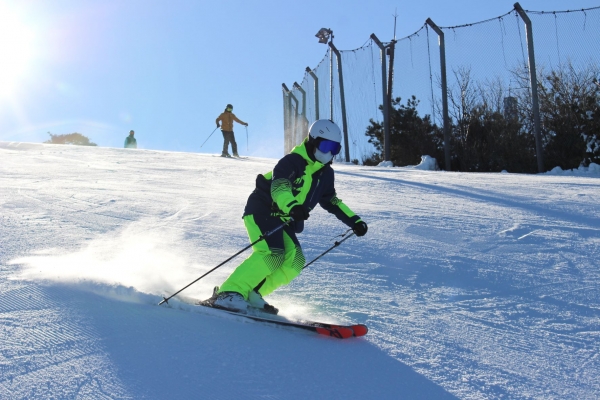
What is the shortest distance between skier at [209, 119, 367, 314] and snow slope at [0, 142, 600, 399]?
0.80 feet

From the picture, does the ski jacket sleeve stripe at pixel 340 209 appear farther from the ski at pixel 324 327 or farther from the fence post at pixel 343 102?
the fence post at pixel 343 102

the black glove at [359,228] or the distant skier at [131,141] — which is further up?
the distant skier at [131,141]

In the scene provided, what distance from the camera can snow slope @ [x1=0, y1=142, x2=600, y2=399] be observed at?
8.97 ft

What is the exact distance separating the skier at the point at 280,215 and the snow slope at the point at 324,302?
0.80ft

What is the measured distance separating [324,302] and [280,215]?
688 millimetres

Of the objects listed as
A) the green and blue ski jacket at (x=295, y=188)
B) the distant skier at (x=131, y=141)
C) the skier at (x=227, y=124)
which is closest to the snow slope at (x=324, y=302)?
the green and blue ski jacket at (x=295, y=188)

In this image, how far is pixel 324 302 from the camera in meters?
4.17

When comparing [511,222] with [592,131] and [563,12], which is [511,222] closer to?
[563,12]

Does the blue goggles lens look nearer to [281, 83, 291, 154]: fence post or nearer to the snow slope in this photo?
the snow slope

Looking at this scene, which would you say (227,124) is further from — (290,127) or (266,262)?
(266,262)

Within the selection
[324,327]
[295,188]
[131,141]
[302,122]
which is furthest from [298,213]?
[131,141]

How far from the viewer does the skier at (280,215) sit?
3.82 meters

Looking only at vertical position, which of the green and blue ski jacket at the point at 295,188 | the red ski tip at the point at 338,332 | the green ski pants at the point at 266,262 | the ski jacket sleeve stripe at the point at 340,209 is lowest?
the red ski tip at the point at 338,332

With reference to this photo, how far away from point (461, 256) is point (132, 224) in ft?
12.0
